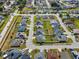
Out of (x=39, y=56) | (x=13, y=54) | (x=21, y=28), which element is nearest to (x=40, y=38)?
(x=39, y=56)

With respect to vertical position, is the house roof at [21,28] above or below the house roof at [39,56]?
below

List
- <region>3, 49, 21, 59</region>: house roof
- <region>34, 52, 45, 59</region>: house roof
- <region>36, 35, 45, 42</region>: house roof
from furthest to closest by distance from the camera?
<region>36, 35, 45, 42</region>: house roof → <region>34, 52, 45, 59</region>: house roof → <region>3, 49, 21, 59</region>: house roof

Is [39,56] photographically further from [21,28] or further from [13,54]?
[21,28]

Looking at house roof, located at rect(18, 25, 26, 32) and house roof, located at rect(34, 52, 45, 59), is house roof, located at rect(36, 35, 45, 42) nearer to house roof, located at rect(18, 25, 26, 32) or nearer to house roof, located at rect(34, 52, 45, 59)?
house roof, located at rect(34, 52, 45, 59)

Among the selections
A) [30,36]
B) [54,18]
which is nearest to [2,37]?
[30,36]

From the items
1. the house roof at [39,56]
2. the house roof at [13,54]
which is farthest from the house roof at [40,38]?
the house roof at [13,54]

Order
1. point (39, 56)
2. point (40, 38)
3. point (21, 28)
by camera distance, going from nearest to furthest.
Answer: point (39, 56)
point (40, 38)
point (21, 28)

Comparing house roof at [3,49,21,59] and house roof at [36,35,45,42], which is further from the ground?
house roof at [3,49,21,59]

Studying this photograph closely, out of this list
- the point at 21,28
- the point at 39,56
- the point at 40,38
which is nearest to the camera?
the point at 39,56

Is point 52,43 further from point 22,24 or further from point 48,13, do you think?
point 48,13

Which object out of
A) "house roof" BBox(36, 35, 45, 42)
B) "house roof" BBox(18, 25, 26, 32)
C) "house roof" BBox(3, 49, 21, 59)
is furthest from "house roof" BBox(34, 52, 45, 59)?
"house roof" BBox(18, 25, 26, 32)

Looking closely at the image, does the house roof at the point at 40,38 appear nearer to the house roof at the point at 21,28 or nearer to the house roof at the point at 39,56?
the house roof at the point at 39,56
